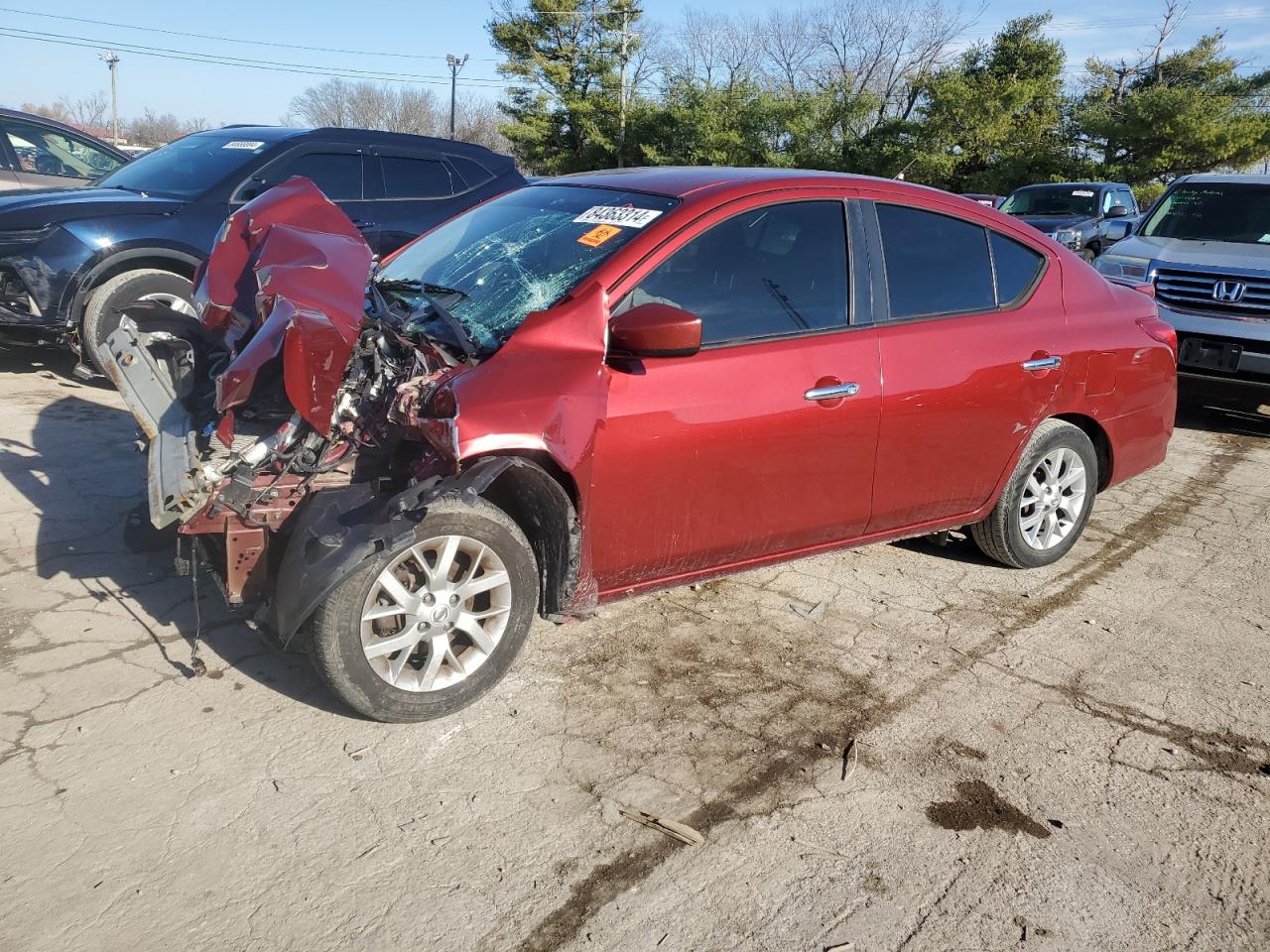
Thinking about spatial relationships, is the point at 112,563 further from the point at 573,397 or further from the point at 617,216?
the point at 617,216

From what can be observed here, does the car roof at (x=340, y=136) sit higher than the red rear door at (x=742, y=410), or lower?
higher

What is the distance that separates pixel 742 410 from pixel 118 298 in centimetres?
524

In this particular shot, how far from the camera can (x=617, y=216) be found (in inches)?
148

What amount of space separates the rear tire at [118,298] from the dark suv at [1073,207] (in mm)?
12741

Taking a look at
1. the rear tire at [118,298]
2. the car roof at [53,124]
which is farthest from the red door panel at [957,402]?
the car roof at [53,124]

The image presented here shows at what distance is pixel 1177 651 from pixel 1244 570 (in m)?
1.25

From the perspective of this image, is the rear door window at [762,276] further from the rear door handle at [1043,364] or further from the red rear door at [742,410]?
the rear door handle at [1043,364]

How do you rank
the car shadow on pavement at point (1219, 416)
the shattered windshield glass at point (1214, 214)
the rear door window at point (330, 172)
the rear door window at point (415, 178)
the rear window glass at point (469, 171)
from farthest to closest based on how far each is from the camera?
the shattered windshield glass at point (1214, 214)
the rear window glass at point (469, 171)
the car shadow on pavement at point (1219, 416)
the rear door window at point (415, 178)
the rear door window at point (330, 172)

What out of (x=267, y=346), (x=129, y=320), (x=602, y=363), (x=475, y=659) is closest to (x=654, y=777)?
(x=475, y=659)

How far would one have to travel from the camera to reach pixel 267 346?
3.15m

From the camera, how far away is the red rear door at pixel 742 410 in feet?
11.2

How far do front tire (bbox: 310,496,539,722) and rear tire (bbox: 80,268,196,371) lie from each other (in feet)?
14.6

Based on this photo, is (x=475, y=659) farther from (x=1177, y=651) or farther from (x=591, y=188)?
(x=1177, y=651)

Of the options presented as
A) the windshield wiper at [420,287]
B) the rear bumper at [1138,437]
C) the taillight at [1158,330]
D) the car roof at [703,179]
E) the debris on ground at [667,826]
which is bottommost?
the debris on ground at [667,826]
